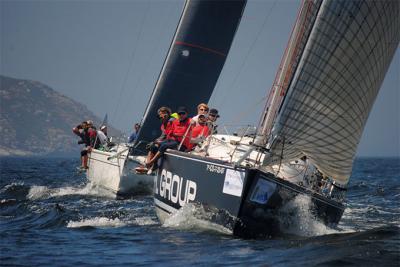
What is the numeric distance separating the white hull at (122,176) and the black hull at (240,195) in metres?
Answer: 5.77

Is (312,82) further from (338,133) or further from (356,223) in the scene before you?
(356,223)

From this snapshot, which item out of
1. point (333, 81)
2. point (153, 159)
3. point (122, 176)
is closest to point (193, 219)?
point (153, 159)

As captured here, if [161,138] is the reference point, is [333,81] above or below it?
above

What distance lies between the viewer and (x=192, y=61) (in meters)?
17.2

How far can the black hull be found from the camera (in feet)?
27.2

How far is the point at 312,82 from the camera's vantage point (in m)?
8.51

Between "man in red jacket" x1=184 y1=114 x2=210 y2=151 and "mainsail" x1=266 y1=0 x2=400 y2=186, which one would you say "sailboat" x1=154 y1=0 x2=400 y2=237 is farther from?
"man in red jacket" x1=184 y1=114 x2=210 y2=151

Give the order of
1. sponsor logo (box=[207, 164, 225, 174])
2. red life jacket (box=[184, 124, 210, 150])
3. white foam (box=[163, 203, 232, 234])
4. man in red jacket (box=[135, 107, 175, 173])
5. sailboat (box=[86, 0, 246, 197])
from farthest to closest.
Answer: sailboat (box=[86, 0, 246, 197]), man in red jacket (box=[135, 107, 175, 173]), red life jacket (box=[184, 124, 210, 150]), white foam (box=[163, 203, 232, 234]), sponsor logo (box=[207, 164, 225, 174])

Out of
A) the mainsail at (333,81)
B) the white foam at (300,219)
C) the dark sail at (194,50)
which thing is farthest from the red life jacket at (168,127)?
the dark sail at (194,50)

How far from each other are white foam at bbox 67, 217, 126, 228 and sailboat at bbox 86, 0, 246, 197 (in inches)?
225

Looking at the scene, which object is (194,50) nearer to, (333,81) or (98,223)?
(98,223)

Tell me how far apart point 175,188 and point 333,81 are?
2.80 m

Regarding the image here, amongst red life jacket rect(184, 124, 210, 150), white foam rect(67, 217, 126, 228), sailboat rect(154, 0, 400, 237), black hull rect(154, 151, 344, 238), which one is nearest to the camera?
black hull rect(154, 151, 344, 238)

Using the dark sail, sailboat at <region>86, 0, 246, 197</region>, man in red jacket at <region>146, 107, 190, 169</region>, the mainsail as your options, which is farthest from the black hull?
the dark sail
